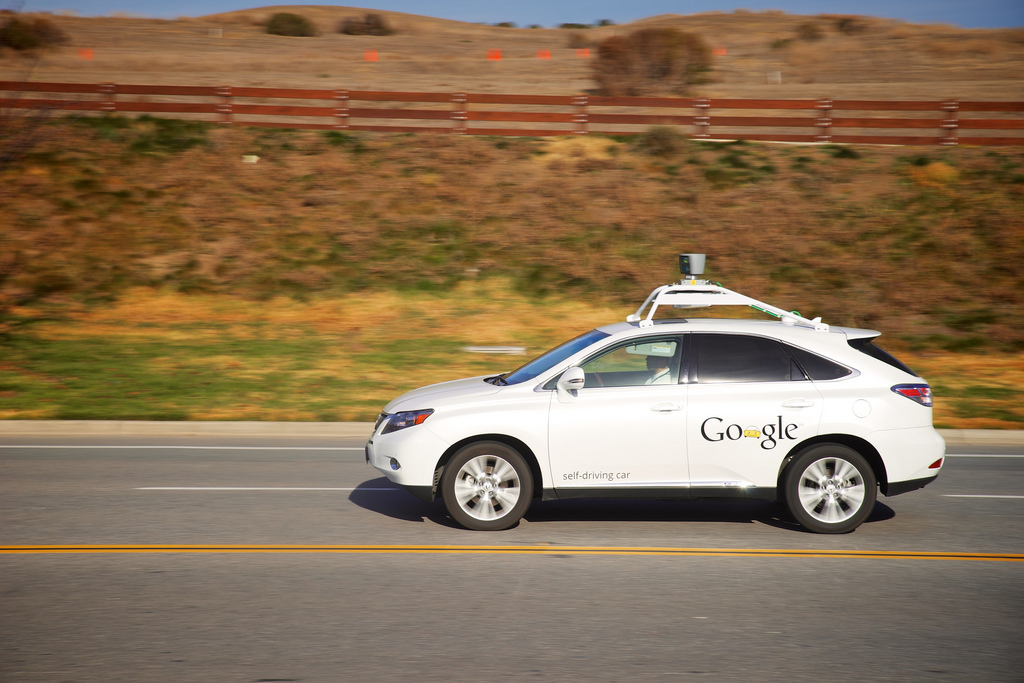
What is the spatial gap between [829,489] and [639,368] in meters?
1.84

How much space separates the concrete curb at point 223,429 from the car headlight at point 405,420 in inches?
177

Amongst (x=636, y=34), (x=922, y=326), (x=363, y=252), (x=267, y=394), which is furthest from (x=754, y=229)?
(x=636, y=34)

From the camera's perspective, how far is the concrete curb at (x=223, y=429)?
12.0 m

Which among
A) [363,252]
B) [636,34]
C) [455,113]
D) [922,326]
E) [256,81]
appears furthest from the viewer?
[256,81]

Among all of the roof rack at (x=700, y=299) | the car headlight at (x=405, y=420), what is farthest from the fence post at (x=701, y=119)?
the car headlight at (x=405, y=420)

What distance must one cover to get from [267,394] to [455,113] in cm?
1676

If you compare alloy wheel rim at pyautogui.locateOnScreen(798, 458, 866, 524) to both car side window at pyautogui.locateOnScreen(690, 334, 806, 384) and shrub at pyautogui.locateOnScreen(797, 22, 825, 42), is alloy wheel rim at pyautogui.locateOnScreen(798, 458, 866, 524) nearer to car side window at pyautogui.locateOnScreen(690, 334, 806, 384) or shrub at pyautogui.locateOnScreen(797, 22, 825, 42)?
car side window at pyautogui.locateOnScreen(690, 334, 806, 384)

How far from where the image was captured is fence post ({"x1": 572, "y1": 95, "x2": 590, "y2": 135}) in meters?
28.4

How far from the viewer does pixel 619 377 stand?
7.64 m

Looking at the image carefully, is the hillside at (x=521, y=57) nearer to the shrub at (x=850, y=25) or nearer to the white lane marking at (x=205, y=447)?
the shrub at (x=850, y=25)

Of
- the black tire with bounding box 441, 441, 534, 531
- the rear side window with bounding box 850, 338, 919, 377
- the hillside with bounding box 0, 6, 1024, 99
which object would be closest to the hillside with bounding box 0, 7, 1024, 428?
the black tire with bounding box 441, 441, 534, 531

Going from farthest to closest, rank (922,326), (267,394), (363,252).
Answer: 1. (363,252)
2. (922,326)
3. (267,394)

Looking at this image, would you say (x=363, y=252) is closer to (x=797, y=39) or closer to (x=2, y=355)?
(x=2, y=355)

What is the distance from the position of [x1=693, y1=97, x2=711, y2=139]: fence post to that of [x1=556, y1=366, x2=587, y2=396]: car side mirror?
22838 mm
